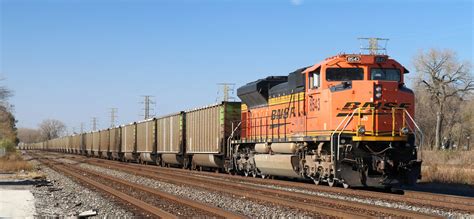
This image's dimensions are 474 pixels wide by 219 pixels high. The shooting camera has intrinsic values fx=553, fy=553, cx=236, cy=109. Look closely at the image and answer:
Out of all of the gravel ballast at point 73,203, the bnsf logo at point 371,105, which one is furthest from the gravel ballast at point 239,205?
the bnsf logo at point 371,105

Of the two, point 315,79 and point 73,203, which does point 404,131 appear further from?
point 73,203

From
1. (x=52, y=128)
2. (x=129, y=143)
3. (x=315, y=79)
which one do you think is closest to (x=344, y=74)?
(x=315, y=79)

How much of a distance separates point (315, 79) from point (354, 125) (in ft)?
6.78

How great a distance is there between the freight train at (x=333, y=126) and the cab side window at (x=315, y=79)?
0.03m

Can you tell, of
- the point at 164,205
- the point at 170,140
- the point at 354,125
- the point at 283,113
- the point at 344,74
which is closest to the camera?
the point at 164,205

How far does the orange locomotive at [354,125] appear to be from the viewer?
14445 millimetres

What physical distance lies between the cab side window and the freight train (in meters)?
0.03

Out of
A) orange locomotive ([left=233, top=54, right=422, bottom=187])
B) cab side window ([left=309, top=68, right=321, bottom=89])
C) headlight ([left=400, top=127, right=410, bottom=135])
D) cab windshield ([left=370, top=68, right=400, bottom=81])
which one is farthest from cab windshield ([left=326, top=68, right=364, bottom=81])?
headlight ([left=400, top=127, right=410, bottom=135])

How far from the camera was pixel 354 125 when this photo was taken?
14820 millimetres

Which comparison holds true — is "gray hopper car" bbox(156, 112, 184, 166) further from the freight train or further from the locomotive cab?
the locomotive cab

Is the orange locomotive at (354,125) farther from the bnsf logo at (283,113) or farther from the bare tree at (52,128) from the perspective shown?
the bare tree at (52,128)

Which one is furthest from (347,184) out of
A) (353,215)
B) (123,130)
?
(123,130)

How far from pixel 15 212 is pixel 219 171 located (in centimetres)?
1741

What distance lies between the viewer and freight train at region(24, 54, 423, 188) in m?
14.5
